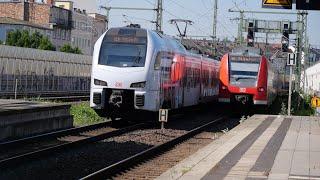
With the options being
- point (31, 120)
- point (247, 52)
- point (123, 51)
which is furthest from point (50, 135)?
point (247, 52)

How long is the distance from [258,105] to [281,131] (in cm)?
1106

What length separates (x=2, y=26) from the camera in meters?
85.2

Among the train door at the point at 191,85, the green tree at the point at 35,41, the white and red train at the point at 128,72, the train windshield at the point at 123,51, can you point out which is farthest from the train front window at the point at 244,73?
the green tree at the point at 35,41

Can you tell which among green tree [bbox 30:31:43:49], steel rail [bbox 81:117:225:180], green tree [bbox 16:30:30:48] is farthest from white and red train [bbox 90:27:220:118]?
green tree [bbox 16:30:30:48]

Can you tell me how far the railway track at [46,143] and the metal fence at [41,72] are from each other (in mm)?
20021

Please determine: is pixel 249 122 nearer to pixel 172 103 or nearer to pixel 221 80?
pixel 172 103

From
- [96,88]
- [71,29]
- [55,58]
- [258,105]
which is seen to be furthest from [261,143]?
[71,29]

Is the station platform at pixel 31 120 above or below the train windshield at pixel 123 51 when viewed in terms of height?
below

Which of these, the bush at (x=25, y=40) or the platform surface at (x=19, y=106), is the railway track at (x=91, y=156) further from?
the bush at (x=25, y=40)

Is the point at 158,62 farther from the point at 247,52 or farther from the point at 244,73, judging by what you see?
the point at 247,52

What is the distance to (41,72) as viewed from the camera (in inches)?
1816

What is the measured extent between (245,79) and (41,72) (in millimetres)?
21463

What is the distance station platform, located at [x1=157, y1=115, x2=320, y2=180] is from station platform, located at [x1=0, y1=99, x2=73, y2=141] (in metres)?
5.19

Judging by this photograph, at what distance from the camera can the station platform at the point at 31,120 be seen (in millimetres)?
15633
